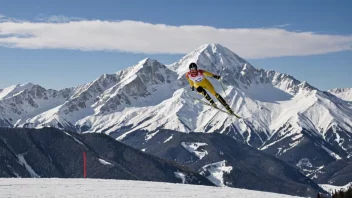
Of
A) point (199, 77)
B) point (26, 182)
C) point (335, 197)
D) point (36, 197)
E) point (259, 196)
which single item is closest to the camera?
point (199, 77)

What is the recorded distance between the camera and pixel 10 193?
48781 mm

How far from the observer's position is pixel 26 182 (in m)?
58.2

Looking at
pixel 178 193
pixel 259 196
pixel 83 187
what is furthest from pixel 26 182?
pixel 259 196

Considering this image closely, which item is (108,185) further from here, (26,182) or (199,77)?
(199,77)

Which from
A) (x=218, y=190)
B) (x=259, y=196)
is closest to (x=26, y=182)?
(x=218, y=190)

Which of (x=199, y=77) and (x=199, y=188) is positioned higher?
(x=199, y=77)

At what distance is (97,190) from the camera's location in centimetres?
5297

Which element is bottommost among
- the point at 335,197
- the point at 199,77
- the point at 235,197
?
the point at 335,197

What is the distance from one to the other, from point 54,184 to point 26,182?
3.45m

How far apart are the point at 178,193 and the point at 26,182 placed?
1707 centimetres

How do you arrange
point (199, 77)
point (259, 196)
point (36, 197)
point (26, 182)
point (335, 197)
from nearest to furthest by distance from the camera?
point (199, 77) → point (36, 197) → point (259, 196) → point (26, 182) → point (335, 197)

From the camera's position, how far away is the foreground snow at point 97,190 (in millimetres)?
49812

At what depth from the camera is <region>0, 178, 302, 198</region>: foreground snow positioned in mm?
49812

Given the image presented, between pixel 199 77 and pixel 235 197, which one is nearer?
pixel 199 77
